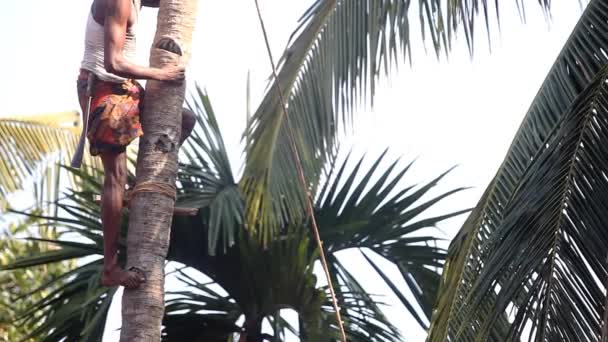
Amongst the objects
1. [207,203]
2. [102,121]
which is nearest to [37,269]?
[207,203]

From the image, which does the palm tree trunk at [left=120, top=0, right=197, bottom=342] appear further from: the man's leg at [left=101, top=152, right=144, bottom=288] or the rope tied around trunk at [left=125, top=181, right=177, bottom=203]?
the man's leg at [left=101, top=152, right=144, bottom=288]

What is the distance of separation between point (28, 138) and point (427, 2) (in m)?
5.56

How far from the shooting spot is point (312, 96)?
22.7 ft

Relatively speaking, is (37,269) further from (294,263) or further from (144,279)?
(144,279)

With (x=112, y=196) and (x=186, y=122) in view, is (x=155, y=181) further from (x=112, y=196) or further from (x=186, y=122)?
(x=186, y=122)

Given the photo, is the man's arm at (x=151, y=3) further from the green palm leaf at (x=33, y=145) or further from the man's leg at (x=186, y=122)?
the green palm leaf at (x=33, y=145)

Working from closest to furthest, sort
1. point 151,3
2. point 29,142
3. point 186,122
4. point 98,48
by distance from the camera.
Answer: point 98,48 < point 186,122 < point 151,3 < point 29,142

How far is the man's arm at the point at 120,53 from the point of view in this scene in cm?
429

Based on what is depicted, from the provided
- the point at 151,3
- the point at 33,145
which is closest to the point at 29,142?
the point at 33,145

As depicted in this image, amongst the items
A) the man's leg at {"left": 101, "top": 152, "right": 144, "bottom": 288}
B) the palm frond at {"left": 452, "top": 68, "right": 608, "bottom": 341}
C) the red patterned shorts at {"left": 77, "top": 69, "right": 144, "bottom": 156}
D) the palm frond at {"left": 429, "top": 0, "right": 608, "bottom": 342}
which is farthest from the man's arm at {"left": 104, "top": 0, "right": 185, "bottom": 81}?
the palm frond at {"left": 429, "top": 0, "right": 608, "bottom": 342}

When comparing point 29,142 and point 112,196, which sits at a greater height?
point 29,142

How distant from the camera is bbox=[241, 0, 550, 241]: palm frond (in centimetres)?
680

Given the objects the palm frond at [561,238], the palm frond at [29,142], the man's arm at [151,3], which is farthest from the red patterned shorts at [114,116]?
the palm frond at [29,142]

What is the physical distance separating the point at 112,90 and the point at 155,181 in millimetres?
504
